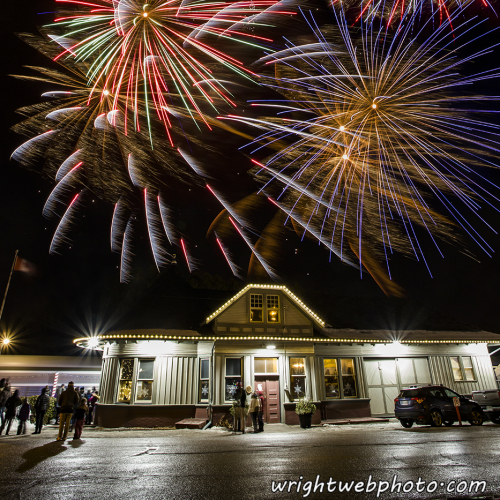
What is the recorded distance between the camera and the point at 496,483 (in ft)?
16.6

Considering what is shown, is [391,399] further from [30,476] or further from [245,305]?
[30,476]

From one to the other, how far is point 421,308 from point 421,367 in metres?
5.09

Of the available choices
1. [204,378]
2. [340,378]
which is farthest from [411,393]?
[204,378]

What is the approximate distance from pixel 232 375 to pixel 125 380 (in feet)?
16.2

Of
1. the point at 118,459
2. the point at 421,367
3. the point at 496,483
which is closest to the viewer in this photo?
the point at 496,483

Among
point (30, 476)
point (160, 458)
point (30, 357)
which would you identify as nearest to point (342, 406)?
point (160, 458)

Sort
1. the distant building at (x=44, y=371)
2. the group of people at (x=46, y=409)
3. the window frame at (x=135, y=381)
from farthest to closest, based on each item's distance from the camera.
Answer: the distant building at (x=44, y=371), the window frame at (x=135, y=381), the group of people at (x=46, y=409)

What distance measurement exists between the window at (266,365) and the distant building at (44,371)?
17465 mm

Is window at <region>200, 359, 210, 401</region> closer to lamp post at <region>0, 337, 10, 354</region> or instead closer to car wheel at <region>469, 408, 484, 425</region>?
car wheel at <region>469, 408, 484, 425</region>

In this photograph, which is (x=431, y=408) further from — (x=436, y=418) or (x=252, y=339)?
(x=252, y=339)

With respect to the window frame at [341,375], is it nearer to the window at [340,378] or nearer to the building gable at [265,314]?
the window at [340,378]

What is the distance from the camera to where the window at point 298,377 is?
665 inches

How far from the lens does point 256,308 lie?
18094mm

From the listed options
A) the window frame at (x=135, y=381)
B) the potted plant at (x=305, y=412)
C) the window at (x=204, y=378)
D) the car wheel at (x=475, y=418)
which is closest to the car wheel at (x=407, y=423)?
the car wheel at (x=475, y=418)
